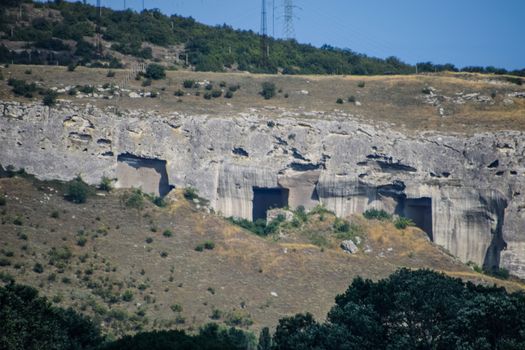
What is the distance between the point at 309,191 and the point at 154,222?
8542 mm

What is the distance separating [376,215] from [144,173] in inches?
468

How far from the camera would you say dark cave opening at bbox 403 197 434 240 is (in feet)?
230

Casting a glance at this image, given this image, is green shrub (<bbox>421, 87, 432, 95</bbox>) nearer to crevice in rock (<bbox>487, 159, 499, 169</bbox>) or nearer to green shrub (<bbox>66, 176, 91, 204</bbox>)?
crevice in rock (<bbox>487, 159, 499, 169</bbox>)

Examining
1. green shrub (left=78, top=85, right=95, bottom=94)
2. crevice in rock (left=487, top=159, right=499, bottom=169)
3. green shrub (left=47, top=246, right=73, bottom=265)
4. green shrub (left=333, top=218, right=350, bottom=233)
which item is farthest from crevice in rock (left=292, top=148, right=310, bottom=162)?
green shrub (left=47, top=246, right=73, bottom=265)

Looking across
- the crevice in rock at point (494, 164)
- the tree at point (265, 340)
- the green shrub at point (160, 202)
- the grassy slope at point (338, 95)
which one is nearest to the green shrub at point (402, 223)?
the crevice in rock at point (494, 164)

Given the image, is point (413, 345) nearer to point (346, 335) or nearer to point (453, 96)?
point (346, 335)

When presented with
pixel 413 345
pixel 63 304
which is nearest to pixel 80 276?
pixel 63 304

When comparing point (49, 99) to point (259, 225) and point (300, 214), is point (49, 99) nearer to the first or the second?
point (259, 225)

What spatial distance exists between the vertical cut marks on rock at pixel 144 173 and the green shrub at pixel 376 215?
Answer: 10008 mm

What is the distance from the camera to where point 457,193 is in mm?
69438

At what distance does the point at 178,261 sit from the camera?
209 feet

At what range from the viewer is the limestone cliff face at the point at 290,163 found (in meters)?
68.9

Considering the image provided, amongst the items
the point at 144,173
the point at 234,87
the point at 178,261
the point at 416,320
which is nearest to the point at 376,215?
the point at 178,261

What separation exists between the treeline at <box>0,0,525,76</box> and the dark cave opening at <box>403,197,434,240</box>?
21.5 m
